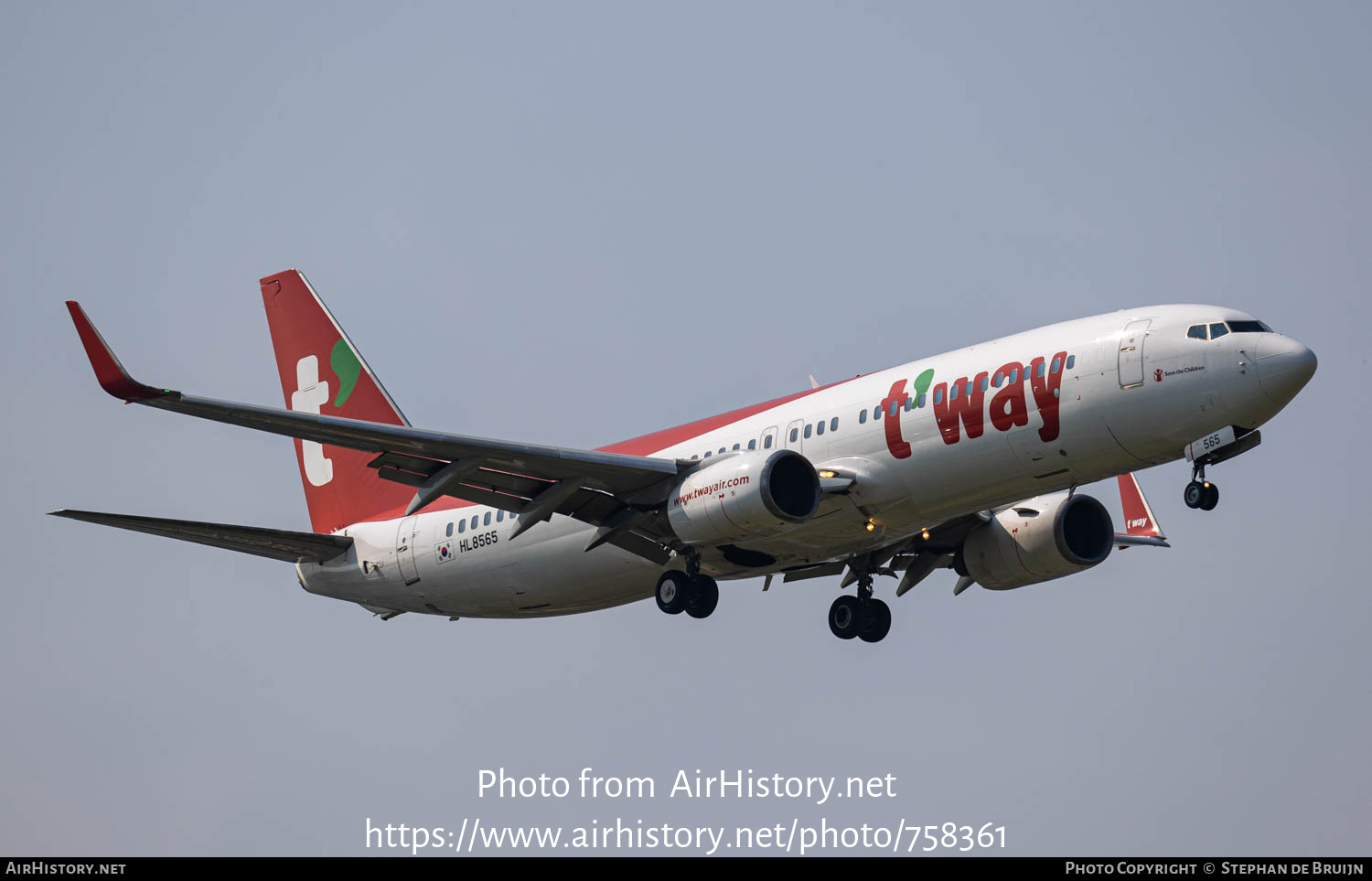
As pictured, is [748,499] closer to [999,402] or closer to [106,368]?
[999,402]

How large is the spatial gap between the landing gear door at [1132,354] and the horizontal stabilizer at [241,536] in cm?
1951

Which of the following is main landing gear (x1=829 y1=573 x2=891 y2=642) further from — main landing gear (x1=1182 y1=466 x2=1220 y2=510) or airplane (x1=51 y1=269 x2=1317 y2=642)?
main landing gear (x1=1182 y1=466 x2=1220 y2=510)

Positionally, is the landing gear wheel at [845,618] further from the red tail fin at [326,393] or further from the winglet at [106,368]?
the winglet at [106,368]

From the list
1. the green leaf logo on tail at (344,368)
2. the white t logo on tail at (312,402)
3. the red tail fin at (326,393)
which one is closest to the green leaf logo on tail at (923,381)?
the red tail fin at (326,393)

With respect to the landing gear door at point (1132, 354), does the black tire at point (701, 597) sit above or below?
below

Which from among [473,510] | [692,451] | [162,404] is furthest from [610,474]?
[162,404]

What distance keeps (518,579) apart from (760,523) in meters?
7.66

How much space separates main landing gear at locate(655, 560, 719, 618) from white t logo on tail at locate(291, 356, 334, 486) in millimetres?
12817

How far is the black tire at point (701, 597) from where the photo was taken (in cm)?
3609

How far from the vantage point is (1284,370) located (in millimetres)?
30750

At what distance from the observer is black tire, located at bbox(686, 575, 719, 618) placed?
36094 mm

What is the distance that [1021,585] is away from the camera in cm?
3966

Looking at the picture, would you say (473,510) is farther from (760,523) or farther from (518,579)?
(760,523)

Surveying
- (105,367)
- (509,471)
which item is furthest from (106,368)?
(509,471)
